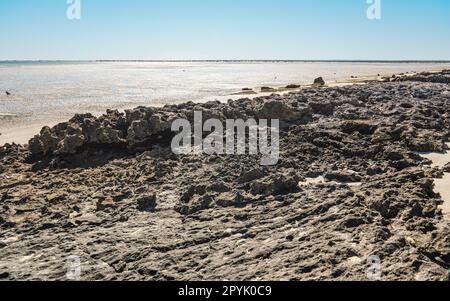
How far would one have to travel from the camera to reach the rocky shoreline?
5.54m

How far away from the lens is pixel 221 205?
289 inches

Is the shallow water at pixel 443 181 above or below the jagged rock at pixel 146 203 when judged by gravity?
above

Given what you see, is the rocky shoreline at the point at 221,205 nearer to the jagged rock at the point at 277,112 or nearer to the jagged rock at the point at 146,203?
the jagged rock at the point at 146,203

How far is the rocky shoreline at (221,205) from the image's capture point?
554cm

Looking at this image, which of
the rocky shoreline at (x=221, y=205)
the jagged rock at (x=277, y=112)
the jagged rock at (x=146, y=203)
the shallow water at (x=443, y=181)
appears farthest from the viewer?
the jagged rock at (x=277, y=112)

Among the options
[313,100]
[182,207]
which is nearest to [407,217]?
[182,207]

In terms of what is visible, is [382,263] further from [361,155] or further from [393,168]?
[361,155]

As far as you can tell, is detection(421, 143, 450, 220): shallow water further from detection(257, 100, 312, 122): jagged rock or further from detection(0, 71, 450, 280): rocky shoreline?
detection(257, 100, 312, 122): jagged rock

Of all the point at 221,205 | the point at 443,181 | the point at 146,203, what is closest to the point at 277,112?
the point at 443,181

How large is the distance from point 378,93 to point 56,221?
Result: 14.5 metres

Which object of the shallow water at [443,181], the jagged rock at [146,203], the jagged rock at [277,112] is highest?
the jagged rock at [277,112]

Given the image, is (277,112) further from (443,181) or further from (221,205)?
(221,205)

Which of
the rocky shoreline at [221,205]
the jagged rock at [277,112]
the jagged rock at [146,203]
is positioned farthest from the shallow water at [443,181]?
the jagged rock at [146,203]

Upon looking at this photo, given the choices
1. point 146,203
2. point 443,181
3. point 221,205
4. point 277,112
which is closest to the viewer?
point 221,205
